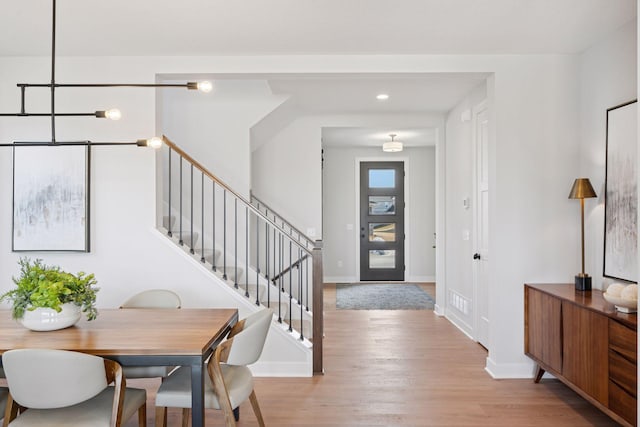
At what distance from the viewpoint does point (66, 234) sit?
4012 millimetres

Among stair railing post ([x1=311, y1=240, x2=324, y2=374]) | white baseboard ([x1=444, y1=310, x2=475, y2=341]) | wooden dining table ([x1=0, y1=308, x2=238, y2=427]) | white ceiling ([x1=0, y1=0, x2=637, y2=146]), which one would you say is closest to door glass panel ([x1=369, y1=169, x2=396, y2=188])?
white baseboard ([x1=444, y1=310, x2=475, y2=341])

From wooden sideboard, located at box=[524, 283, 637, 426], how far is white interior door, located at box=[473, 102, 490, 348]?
0.87 metres

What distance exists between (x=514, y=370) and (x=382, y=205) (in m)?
5.66

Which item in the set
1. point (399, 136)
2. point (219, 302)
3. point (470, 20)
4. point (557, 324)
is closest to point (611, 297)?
point (557, 324)

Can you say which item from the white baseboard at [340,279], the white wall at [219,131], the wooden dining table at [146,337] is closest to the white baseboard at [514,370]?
the wooden dining table at [146,337]

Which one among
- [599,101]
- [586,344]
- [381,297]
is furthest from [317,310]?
[381,297]

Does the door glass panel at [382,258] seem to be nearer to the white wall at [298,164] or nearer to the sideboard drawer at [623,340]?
the white wall at [298,164]

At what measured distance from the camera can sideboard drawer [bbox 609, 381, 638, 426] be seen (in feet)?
8.61

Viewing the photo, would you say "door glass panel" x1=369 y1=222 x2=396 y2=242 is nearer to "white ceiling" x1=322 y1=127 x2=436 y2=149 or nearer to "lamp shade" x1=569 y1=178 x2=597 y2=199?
"white ceiling" x1=322 y1=127 x2=436 y2=149

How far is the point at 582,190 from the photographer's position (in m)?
3.60

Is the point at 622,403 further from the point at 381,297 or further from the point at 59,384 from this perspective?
the point at 381,297

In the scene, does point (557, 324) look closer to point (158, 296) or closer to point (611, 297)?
point (611, 297)

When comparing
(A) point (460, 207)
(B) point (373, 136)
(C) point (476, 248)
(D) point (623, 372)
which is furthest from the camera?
(B) point (373, 136)

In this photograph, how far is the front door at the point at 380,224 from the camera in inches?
372
